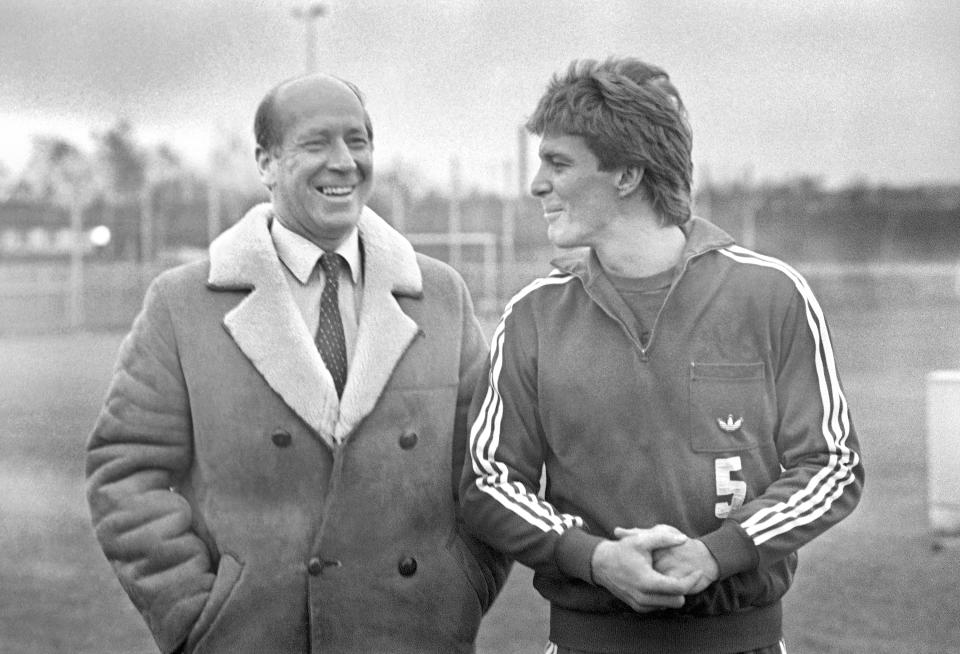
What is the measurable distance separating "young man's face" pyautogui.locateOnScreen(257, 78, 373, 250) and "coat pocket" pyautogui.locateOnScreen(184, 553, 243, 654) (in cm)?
48

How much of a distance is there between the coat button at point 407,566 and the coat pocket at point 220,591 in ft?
0.74

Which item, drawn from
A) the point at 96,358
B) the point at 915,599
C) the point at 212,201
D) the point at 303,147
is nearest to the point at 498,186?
the point at 212,201

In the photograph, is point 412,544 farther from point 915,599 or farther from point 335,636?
point 915,599

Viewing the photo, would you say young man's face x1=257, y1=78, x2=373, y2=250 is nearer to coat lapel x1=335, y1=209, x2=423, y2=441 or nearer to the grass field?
coat lapel x1=335, y1=209, x2=423, y2=441

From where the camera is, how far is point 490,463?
1585 mm

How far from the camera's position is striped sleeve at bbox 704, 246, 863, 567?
1.50 meters

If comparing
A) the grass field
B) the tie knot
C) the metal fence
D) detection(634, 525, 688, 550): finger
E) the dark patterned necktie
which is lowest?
the grass field

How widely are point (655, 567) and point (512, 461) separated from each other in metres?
0.23

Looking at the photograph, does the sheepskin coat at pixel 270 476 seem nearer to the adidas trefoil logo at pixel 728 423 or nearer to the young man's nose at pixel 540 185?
the young man's nose at pixel 540 185

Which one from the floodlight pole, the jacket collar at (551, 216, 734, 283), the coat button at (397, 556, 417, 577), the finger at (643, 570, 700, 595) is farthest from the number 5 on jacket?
the floodlight pole

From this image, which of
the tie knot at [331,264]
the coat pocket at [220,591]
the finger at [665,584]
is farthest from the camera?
the tie knot at [331,264]

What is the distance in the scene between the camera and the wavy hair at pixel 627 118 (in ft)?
5.11

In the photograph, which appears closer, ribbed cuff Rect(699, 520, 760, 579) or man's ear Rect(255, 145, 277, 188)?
ribbed cuff Rect(699, 520, 760, 579)

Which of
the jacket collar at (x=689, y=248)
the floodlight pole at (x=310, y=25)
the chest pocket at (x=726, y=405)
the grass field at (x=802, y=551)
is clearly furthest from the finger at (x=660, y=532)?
the floodlight pole at (x=310, y=25)
